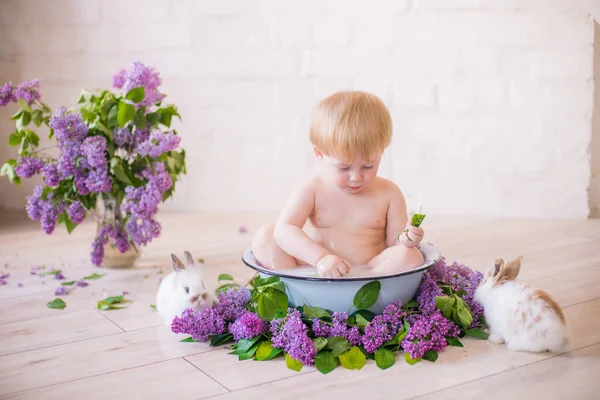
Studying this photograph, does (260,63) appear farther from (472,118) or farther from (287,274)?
(287,274)

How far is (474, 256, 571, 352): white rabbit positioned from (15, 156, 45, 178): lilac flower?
1128 mm

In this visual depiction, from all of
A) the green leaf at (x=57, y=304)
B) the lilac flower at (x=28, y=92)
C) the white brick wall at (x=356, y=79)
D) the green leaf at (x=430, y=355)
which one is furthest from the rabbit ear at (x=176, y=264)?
the white brick wall at (x=356, y=79)

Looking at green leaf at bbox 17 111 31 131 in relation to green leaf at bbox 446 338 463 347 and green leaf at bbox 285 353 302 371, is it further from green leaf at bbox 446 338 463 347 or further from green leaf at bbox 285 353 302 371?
green leaf at bbox 446 338 463 347

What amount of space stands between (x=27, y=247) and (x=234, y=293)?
1020 millimetres

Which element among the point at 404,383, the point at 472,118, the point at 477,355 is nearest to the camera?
the point at 404,383

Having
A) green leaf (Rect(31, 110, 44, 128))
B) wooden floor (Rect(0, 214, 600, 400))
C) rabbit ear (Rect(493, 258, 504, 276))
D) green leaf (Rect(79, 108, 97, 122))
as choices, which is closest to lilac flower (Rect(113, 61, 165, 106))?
green leaf (Rect(79, 108, 97, 122))

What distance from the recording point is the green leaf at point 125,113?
1804 millimetres

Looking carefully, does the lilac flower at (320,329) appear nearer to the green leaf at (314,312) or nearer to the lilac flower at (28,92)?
the green leaf at (314,312)

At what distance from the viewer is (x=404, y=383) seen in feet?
4.00

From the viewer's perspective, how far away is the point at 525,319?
1327 millimetres

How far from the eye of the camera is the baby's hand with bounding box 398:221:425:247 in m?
1.41

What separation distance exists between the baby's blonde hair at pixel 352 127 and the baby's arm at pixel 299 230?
103 mm

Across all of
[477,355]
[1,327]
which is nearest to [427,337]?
[477,355]

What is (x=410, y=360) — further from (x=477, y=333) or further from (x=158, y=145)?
(x=158, y=145)
